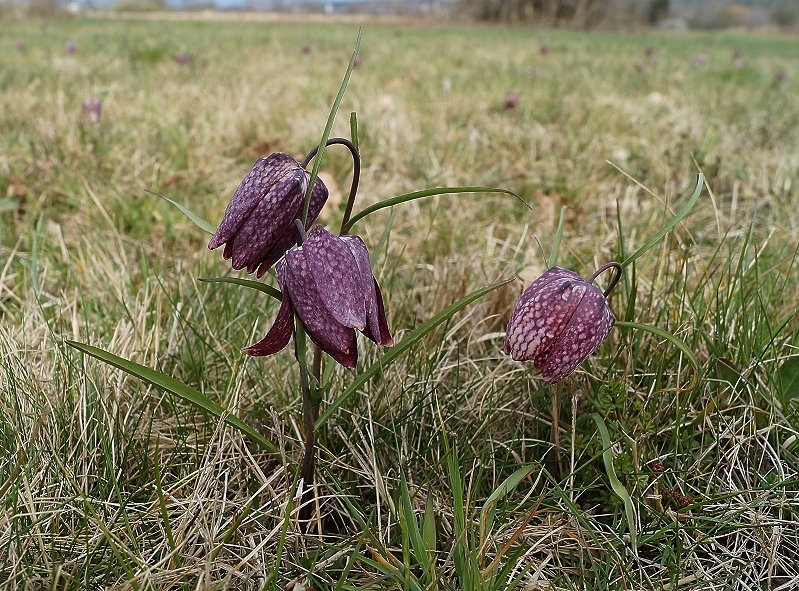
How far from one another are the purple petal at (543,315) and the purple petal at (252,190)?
0.37 meters

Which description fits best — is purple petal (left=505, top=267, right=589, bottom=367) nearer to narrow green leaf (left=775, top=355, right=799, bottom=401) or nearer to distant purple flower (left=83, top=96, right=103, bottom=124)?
narrow green leaf (left=775, top=355, right=799, bottom=401)

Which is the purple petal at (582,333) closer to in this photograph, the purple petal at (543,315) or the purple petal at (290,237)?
the purple petal at (543,315)

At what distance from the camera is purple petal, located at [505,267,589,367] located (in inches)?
40.3

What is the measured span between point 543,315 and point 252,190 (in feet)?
A: 1.40

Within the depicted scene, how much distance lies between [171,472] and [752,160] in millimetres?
2416

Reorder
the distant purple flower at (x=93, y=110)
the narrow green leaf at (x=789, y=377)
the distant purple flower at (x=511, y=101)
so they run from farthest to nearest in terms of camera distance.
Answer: the distant purple flower at (x=511, y=101), the distant purple flower at (x=93, y=110), the narrow green leaf at (x=789, y=377)

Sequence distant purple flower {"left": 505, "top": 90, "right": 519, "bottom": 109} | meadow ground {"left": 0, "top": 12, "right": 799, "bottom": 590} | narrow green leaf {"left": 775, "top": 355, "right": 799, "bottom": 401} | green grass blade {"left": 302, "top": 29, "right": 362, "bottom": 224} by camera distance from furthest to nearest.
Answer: distant purple flower {"left": 505, "top": 90, "right": 519, "bottom": 109}, narrow green leaf {"left": 775, "top": 355, "right": 799, "bottom": 401}, meadow ground {"left": 0, "top": 12, "right": 799, "bottom": 590}, green grass blade {"left": 302, "top": 29, "right": 362, "bottom": 224}

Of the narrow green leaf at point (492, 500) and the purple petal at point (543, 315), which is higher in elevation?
the purple petal at point (543, 315)

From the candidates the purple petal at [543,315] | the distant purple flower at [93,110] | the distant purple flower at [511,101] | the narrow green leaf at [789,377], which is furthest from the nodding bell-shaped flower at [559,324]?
the distant purple flower at [511,101]

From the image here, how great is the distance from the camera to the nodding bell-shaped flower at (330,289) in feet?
2.90

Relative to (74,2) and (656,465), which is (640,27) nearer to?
(74,2)

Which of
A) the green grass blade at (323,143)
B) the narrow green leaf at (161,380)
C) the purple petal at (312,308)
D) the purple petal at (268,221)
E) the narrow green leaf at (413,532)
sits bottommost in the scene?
the narrow green leaf at (413,532)

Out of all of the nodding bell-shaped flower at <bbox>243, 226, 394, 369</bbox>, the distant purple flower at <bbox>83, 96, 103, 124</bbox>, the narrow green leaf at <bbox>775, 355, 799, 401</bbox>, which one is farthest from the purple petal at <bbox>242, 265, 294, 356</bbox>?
the distant purple flower at <bbox>83, 96, 103, 124</bbox>

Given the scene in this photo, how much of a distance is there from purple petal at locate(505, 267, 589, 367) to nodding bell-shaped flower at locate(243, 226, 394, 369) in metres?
0.24
